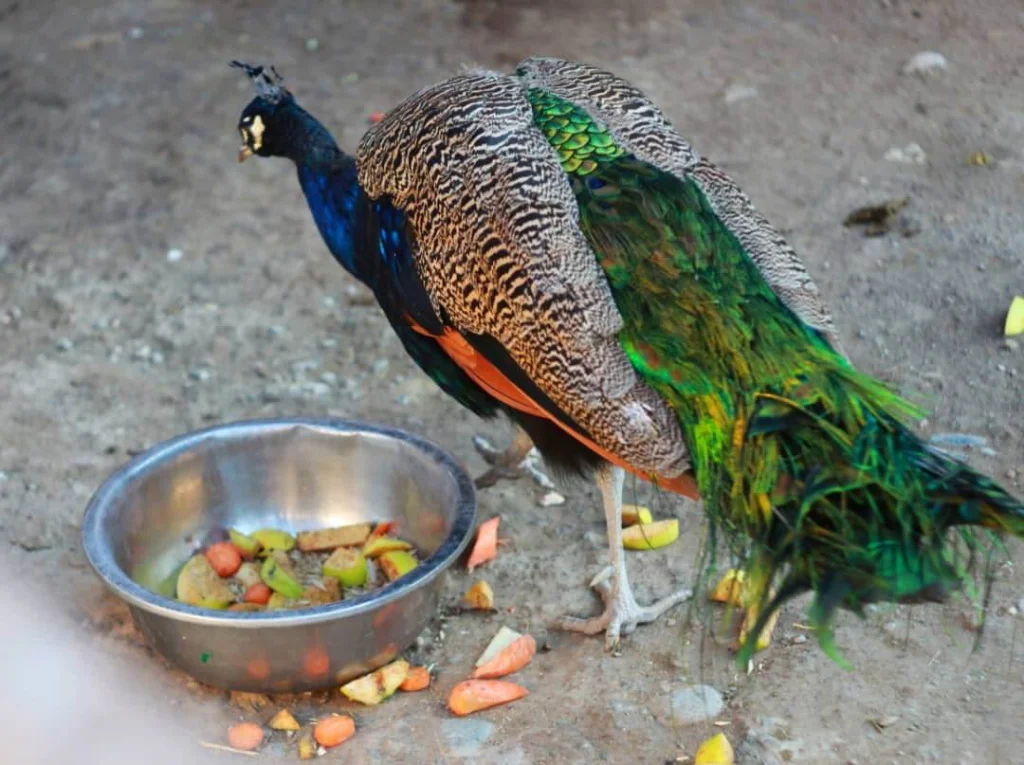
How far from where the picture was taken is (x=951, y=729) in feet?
8.11

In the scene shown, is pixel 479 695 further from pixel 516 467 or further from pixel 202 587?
pixel 516 467

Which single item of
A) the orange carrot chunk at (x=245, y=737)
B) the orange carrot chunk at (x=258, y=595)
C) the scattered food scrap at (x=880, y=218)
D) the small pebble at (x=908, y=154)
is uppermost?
the small pebble at (x=908, y=154)

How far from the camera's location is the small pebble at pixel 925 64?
5.01 m

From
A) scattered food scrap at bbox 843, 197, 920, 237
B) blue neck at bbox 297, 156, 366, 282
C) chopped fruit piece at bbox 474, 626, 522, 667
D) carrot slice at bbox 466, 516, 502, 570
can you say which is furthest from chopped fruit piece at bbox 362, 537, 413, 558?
scattered food scrap at bbox 843, 197, 920, 237

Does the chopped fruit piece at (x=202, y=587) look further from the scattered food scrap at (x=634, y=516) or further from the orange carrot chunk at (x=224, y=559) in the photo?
the scattered food scrap at (x=634, y=516)

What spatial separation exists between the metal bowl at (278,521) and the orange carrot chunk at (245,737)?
84 mm

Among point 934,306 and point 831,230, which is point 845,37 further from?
point 934,306

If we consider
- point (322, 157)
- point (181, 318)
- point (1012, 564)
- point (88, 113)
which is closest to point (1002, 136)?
point (1012, 564)

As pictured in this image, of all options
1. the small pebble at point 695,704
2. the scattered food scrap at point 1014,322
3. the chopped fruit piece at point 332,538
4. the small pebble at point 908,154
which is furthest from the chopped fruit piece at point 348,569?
the small pebble at point 908,154

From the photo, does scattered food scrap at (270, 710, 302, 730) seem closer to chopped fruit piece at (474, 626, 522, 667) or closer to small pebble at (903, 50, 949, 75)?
chopped fruit piece at (474, 626, 522, 667)

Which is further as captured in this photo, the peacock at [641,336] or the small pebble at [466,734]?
the small pebble at [466,734]

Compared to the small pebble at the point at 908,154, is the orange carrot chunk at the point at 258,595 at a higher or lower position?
lower

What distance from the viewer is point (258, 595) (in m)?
2.93

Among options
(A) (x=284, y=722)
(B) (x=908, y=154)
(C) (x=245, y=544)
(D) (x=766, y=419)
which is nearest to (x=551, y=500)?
(C) (x=245, y=544)
